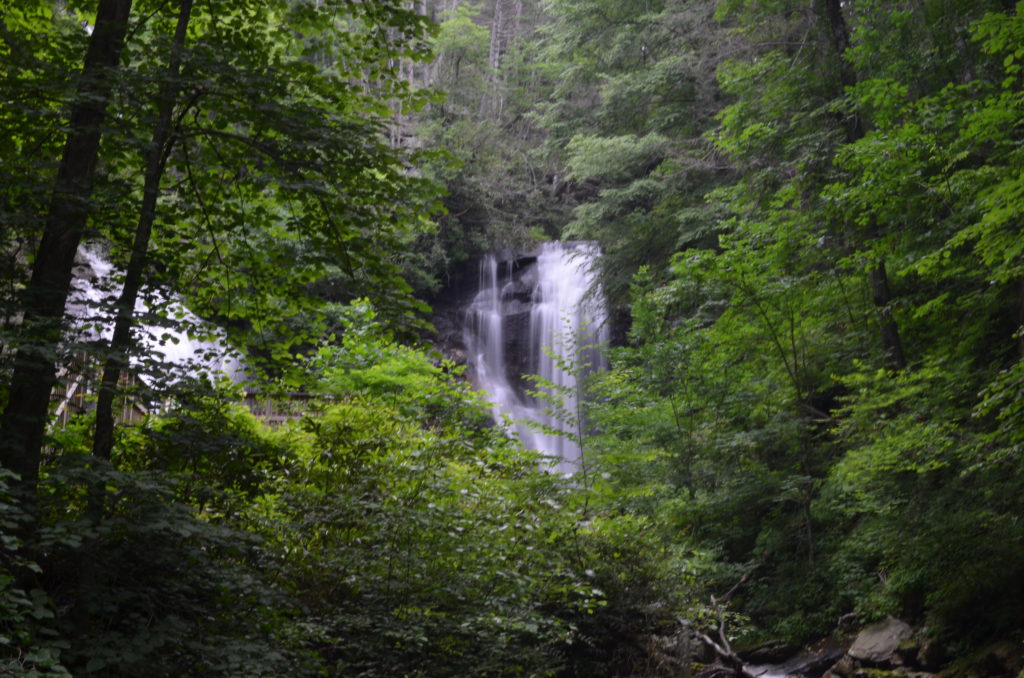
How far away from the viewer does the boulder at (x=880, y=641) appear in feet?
30.8

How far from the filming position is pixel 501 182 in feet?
94.7

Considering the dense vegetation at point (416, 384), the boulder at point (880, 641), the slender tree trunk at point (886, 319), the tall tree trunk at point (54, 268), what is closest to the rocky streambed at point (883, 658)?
the boulder at point (880, 641)

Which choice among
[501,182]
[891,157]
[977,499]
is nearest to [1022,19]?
[891,157]

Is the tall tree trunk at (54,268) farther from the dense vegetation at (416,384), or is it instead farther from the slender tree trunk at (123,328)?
the slender tree trunk at (123,328)

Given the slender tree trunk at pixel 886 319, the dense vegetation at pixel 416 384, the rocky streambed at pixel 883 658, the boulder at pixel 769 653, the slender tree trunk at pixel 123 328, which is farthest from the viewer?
the boulder at pixel 769 653

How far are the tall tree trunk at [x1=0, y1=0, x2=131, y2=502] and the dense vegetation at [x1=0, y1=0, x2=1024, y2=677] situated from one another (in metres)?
0.02

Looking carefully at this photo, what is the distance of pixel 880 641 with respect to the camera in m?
9.62

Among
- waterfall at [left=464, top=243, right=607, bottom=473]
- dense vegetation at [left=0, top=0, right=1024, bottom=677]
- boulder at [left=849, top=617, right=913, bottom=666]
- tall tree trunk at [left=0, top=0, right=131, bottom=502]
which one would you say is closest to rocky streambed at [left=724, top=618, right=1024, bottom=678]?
boulder at [left=849, top=617, right=913, bottom=666]

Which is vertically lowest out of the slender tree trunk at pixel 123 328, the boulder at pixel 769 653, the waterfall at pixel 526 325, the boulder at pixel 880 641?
the boulder at pixel 769 653

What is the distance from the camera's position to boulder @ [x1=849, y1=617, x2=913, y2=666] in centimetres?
938

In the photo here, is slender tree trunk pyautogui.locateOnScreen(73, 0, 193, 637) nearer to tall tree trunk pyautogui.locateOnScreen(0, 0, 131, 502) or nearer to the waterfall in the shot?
tall tree trunk pyautogui.locateOnScreen(0, 0, 131, 502)

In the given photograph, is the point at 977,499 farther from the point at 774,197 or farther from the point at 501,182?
the point at 501,182

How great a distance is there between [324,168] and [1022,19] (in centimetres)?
681

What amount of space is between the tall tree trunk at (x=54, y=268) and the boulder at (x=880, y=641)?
912 centimetres
